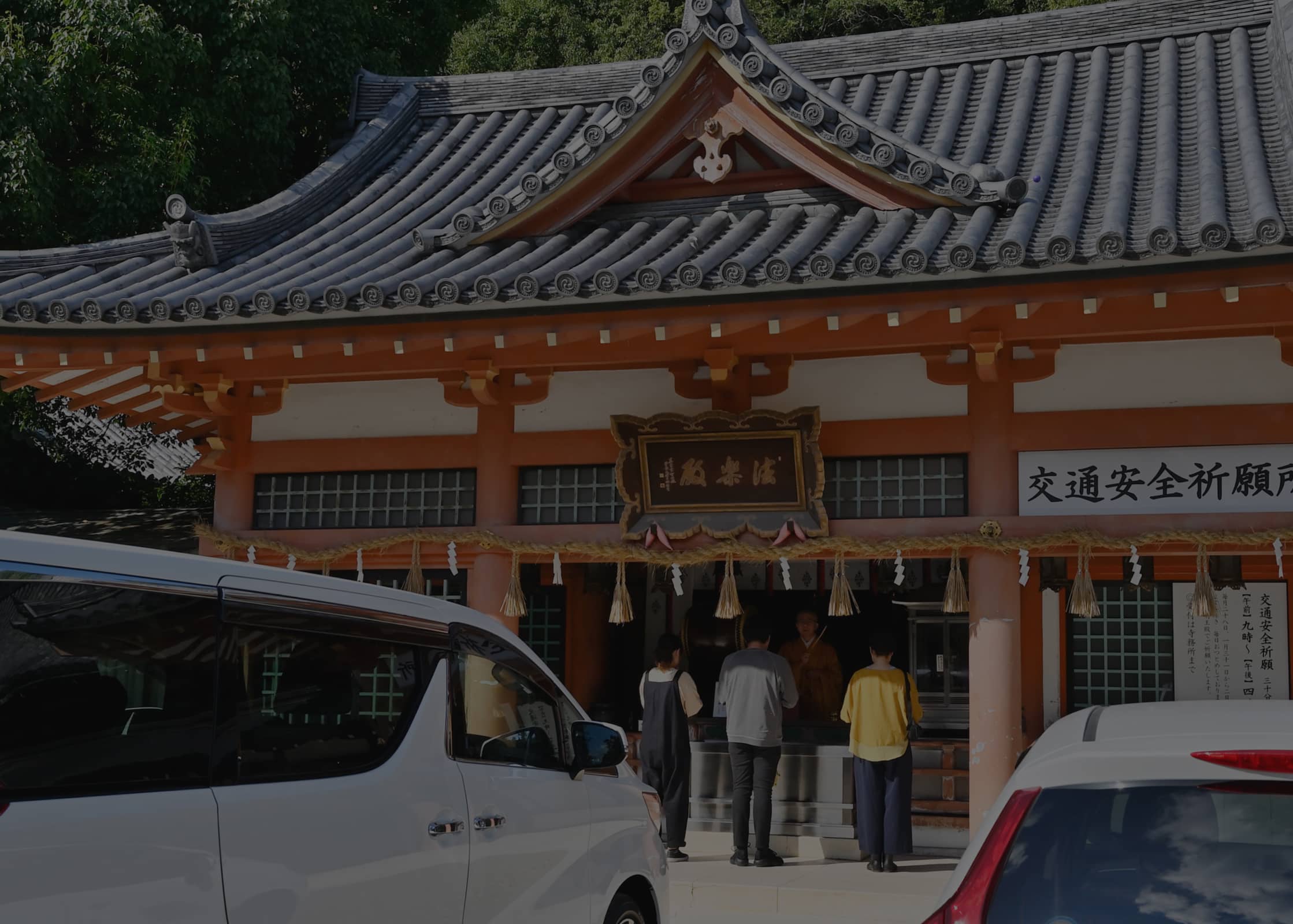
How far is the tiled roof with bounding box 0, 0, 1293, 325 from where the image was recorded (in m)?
8.69

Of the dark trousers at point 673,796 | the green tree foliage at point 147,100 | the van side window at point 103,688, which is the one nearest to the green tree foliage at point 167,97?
the green tree foliage at point 147,100

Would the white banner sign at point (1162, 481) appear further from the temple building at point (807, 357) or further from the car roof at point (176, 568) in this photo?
the car roof at point (176, 568)

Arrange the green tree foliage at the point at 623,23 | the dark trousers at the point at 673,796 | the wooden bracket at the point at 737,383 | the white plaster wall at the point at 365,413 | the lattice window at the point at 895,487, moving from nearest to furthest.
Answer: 1. the lattice window at the point at 895,487
2. the wooden bracket at the point at 737,383
3. the dark trousers at the point at 673,796
4. the white plaster wall at the point at 365,413
5. the green tree foliage at the point at 623,23

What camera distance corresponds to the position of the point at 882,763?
998 centimetres

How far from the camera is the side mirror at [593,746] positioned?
555 centimetres

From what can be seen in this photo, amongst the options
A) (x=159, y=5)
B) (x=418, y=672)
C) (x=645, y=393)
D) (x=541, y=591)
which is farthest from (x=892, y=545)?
(x=159, y=5)

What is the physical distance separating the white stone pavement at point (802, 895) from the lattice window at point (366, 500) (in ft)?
10.9

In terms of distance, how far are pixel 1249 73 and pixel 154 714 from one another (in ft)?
36.1

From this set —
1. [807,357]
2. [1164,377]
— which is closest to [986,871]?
[1164,377]

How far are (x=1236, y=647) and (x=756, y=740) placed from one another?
4590 millimetres

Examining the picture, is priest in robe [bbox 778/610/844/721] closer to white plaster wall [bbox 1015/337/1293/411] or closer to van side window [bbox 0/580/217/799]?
white plaster wall [bbox 1015/337/1293/411]

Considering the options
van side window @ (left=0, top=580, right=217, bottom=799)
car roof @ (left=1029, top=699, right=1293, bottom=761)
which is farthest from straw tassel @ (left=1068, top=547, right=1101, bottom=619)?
van side window @ (left=0, top=580, right=217, bottom=799)

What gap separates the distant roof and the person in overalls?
18.6ft

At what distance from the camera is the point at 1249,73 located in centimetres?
1145
